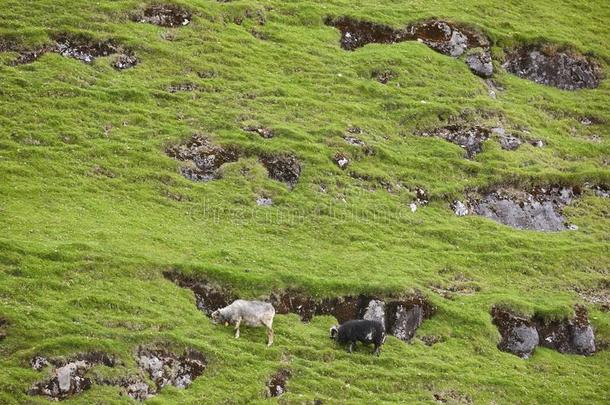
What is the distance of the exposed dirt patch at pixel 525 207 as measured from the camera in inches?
1891

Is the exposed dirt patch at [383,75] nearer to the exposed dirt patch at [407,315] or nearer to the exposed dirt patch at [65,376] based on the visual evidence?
the exposed dirt patch at [407,315]

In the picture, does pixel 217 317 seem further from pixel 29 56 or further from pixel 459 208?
pixel 29 56

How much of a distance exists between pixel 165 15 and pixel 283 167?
61.9ft

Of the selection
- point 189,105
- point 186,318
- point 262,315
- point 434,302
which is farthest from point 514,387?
point 189,105

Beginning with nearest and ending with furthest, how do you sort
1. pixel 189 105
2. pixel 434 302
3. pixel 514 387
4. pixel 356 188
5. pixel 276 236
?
pixel 514 387, pixel 434 302, pixel 276 236, pixel 356 188, pixel 189 105

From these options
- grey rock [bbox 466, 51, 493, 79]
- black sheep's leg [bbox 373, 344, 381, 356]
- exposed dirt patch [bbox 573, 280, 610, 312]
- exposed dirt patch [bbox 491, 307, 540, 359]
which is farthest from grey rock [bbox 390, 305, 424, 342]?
grey rock [bbox 466, 51, 493, 79]

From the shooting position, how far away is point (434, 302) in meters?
39.0

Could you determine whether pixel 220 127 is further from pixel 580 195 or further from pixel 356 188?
pixel 580 195

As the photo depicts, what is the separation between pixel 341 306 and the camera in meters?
37.9

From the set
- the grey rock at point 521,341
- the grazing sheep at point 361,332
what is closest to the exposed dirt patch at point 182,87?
the grazing sheep at point 361,332

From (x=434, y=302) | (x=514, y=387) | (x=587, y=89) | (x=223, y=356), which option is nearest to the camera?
(x=223, y=356)

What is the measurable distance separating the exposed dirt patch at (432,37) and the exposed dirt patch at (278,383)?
33977mm

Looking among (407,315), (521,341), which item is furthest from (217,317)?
(521,341)

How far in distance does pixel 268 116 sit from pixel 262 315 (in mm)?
19764
